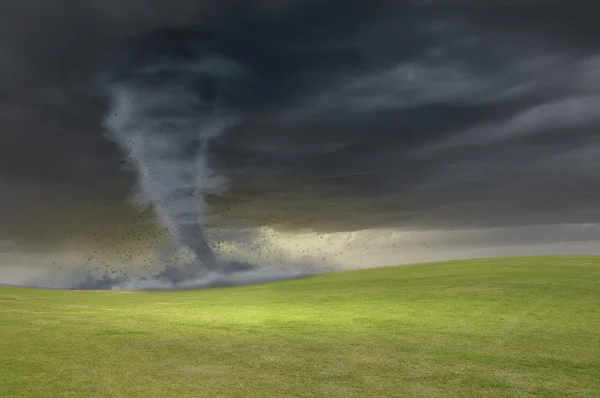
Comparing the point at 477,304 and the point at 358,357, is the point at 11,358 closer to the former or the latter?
the point at 358,357

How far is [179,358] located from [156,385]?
11.3 ft

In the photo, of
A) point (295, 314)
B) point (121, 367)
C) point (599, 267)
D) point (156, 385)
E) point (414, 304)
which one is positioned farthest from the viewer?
point (599, 267)

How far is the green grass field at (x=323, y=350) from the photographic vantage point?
14.0 meters

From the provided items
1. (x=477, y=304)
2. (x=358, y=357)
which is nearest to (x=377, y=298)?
(x=477, y=304)

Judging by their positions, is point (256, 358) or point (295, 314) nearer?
point (256, 358)

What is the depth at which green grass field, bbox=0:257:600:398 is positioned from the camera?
13969 millimetres

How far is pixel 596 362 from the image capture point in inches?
687

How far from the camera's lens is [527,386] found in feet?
47.5

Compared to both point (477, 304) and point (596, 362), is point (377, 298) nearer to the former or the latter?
point (477, 304)

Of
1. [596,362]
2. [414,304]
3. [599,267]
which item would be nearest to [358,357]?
[596,362]

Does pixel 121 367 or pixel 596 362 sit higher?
pixel 121 367

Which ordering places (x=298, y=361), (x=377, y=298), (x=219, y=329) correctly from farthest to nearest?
(x=377, y=298) < (x=219, y=329) < (x=298, y=361)

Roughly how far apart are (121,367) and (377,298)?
24.4 meters

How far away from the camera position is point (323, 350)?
18.8 metres
